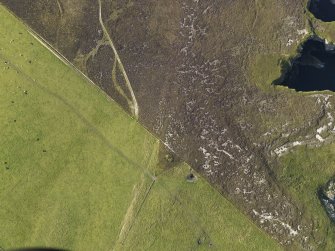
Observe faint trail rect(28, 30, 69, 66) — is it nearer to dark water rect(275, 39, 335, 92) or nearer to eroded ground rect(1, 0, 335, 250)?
eroded ground rect(1, 0, 335, 250)

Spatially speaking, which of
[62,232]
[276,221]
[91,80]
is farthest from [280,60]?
[62,232]

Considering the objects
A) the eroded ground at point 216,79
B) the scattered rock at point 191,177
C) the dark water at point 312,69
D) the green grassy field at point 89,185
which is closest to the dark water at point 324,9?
the eroded ground at point 216,79

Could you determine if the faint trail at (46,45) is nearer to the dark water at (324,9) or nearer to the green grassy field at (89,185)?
the green grassy field at (89,185)

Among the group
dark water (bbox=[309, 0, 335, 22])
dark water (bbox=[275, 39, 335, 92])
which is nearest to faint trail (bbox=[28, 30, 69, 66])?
dark water (bbox=[275, 39, 335, 92])

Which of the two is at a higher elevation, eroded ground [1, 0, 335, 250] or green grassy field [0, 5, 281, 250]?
eroded ground [1, 0, 335, 250]

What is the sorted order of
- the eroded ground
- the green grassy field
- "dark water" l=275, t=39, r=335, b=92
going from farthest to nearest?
"dark water" l=275, t=39, r=335, b=92 → the eroded ground → the green grassy field

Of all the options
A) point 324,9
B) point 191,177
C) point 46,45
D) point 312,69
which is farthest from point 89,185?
point 324,9
